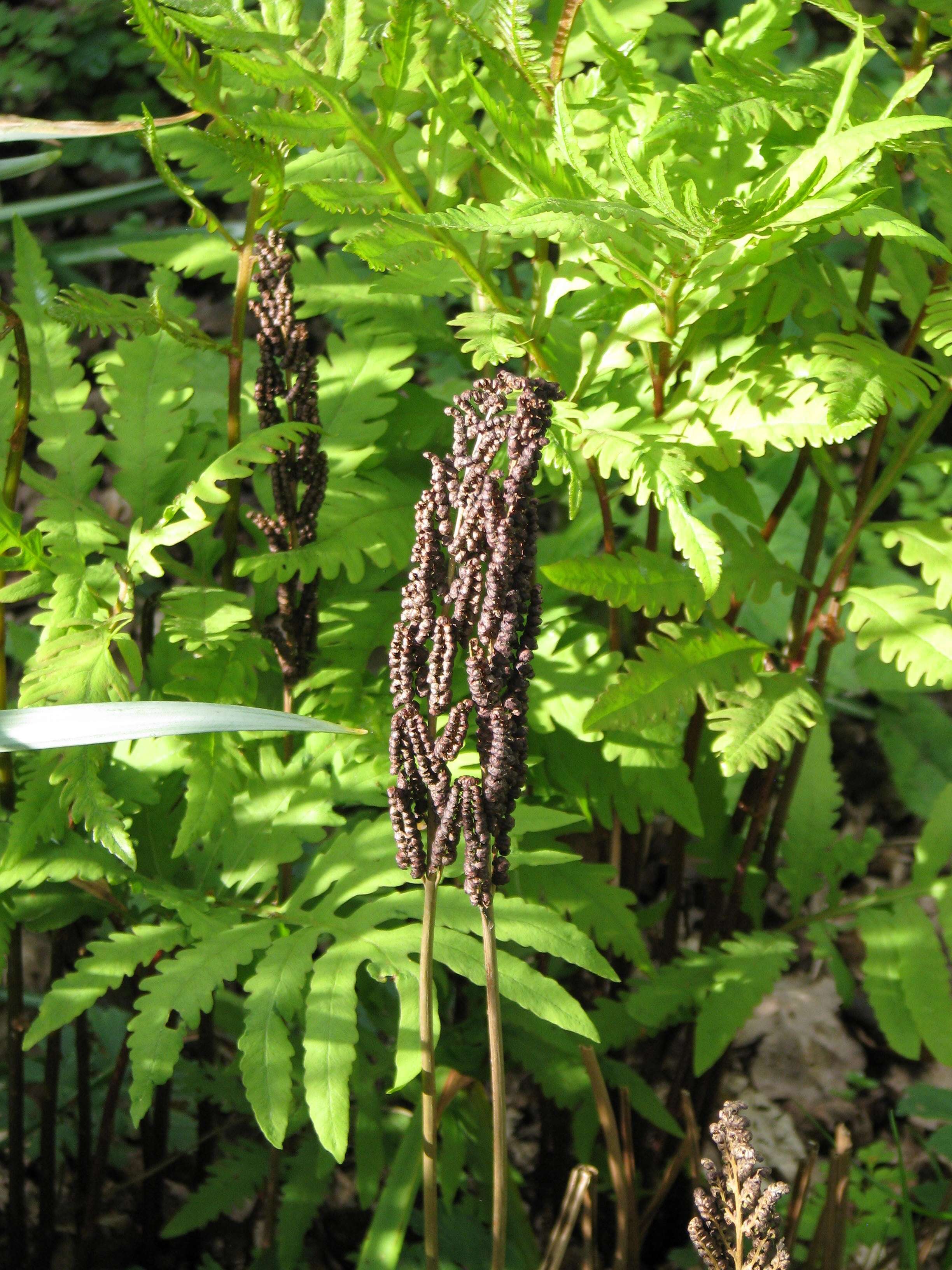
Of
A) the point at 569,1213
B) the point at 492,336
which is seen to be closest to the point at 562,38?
the point at 492,336

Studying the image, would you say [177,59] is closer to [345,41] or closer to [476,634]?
[345,41]

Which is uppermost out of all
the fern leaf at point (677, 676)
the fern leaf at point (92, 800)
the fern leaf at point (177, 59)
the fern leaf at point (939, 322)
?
the fern leaf at point (177, 59)

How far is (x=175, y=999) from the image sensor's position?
1.23 metres

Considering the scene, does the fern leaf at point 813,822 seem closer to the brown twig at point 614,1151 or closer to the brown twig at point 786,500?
the brown twig at point 786,500

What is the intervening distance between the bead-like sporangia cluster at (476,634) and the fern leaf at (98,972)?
41cm

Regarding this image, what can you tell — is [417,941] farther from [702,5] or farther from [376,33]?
[702,5]

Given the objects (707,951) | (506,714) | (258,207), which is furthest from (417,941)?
(258,207)

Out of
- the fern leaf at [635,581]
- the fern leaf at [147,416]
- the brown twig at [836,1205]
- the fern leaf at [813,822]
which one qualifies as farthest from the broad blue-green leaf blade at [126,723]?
the fern leaf at [813,822]

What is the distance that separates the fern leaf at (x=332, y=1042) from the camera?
1.13m

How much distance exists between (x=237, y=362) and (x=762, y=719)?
2.60ft

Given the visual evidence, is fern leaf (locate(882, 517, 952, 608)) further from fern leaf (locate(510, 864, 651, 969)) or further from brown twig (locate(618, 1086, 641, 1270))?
brown twig (locate(618, 1086, 641, 1270))

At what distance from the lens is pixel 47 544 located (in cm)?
143

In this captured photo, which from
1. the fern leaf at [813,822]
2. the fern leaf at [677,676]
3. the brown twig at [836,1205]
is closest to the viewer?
the fern leaf at [677,676]

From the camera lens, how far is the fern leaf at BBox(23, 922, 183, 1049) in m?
1.23
